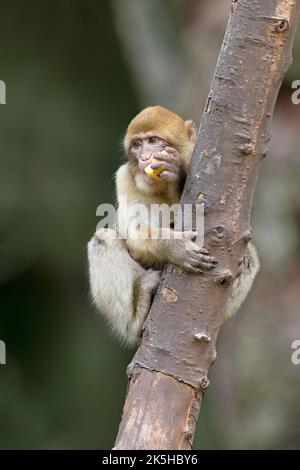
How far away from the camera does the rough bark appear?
196 inches

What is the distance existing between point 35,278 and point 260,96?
11.1 meters

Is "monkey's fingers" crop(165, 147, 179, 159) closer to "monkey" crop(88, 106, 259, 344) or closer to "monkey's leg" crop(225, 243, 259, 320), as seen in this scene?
"monkey" crop(88, 106, 259, 344)

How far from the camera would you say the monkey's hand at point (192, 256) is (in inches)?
200

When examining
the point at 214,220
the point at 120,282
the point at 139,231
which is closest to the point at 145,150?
the point at 139,231

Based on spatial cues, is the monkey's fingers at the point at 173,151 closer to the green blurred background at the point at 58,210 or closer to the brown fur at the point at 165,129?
the brown fur at the point at 165,129

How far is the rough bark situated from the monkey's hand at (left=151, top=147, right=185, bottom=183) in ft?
2.95

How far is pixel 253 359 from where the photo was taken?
10.0m

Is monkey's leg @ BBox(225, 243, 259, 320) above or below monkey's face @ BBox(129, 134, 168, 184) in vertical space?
below

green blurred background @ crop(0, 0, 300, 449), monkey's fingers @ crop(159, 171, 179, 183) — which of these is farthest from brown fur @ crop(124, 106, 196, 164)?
green blurred background @ crop(0, 0, 300, 449)

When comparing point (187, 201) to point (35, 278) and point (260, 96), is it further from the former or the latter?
point (35, 278)

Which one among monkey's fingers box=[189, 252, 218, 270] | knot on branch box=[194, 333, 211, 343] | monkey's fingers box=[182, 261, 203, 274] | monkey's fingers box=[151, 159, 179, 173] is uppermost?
monkey's fingers box=[151, 159, 179, 173]

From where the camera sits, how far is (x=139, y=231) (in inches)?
237

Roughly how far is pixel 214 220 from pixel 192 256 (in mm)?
203

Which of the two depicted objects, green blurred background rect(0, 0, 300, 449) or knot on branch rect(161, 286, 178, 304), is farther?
green blurred background rect(0, 0, 300, 449)
